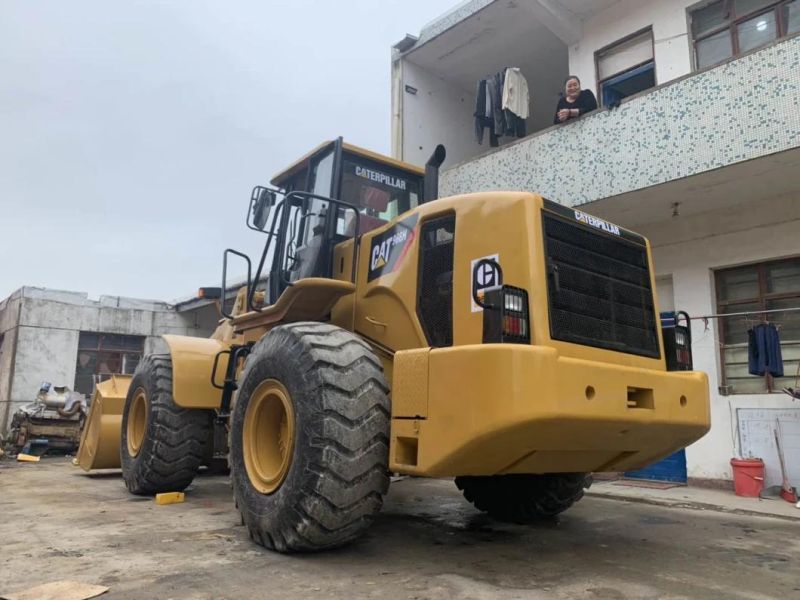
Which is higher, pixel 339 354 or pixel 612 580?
pixel 339 354

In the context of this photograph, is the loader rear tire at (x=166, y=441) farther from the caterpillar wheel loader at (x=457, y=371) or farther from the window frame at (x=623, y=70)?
the window frame at (x=623, y=70)

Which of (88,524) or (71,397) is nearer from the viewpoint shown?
(88,524)

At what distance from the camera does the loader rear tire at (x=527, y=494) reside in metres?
5.45

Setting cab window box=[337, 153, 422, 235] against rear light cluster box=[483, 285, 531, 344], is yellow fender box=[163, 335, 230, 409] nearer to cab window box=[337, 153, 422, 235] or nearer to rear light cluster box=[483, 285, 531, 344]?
cab window box=[337, 153, 422, 235]

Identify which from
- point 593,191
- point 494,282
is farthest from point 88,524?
point 593,191

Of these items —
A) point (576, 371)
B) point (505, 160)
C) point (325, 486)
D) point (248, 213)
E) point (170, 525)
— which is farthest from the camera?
point (505, 160)

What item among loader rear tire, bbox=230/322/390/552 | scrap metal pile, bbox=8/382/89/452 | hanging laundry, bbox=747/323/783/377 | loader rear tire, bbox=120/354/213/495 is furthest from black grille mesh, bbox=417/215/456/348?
scrap metal pile, bbox=8/382/89/452

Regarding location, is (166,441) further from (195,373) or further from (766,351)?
(766,351)

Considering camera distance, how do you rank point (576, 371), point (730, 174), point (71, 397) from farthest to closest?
point (71, 397) → point (730, 174) → point (576, 371)

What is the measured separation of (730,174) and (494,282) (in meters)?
5.27

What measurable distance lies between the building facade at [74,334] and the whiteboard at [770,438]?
13537mm

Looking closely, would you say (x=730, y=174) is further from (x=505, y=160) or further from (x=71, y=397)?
(x=71, y=397)

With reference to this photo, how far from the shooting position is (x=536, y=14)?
1035 cm

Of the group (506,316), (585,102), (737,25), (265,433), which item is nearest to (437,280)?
(506,316)
